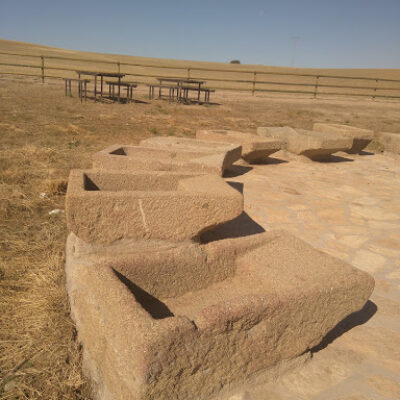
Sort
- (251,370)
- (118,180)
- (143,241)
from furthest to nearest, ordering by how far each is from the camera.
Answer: (118,180)
(143,241)
(251,370)

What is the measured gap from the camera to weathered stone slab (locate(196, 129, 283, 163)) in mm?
6172

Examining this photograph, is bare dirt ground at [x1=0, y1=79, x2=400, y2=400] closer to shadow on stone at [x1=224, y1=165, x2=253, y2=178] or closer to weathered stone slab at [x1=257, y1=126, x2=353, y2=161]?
shadow on stone at [x1=224, y1=165, x2=253, y2=178]

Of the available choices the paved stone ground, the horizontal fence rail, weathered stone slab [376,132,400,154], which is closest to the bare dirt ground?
the paved stone ground

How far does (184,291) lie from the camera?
7.63ft

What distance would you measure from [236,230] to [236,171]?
8.09ft

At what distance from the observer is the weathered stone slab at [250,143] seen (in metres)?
6.17

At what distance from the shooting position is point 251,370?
1.78m

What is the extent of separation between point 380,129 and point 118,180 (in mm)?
11189

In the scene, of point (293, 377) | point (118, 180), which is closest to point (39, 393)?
point (293, 377)

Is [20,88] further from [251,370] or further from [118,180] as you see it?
[251,370]

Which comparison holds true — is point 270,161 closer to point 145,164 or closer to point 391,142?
point 391,142

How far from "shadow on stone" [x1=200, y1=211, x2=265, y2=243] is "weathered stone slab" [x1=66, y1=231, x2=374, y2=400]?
989 millimetres

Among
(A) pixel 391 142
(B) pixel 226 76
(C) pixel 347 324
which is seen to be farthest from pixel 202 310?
(B) pixel 226 76

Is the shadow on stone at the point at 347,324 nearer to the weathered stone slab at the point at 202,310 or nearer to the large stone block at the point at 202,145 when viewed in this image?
the weathered stone slab at the point at 202,310
